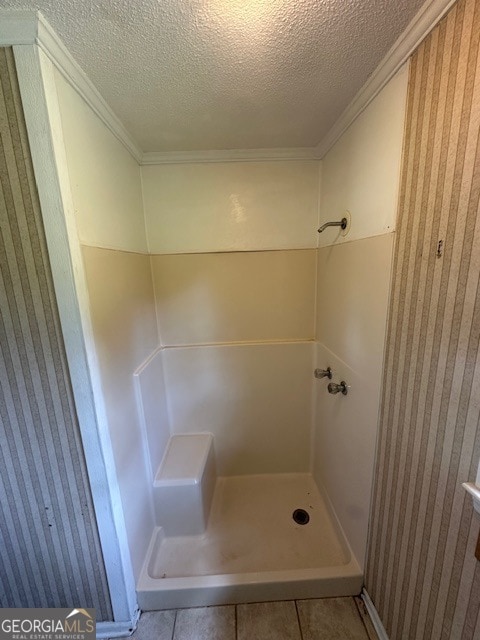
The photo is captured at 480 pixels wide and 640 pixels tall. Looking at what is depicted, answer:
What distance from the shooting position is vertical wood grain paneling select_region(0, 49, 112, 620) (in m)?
0.80

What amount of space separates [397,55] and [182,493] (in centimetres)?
214

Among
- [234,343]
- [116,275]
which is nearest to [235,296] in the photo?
[234,343]

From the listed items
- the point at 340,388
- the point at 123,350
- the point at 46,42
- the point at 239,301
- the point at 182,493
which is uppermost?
the point at 46,42

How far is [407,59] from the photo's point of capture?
2.70 feet

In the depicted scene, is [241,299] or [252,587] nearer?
[252,587]

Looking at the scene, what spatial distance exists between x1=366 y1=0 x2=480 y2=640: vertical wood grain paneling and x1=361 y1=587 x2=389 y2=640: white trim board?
109 millimetres

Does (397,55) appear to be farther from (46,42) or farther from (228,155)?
(46,42)

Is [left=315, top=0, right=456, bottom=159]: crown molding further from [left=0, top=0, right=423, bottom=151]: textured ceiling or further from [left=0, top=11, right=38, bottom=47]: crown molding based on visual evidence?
[left=0, top=11, right=38, bottom=47]: crown molding

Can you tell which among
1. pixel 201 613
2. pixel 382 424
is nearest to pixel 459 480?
pixel 382 424

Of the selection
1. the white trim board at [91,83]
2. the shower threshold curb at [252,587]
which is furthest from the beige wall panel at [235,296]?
the shower threshold curb at [252,587]

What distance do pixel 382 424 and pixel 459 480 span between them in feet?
1.10

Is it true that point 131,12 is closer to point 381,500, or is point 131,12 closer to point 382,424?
point 382,424

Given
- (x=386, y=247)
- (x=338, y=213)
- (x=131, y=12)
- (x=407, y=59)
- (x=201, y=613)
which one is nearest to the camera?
(x=131, y=12)

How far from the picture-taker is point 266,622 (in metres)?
1.17
